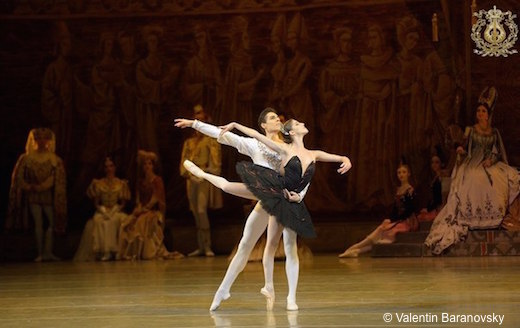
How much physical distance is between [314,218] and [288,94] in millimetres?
2106

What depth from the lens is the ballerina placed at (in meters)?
6.97

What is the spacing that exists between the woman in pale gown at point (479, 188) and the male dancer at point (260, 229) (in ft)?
19.2

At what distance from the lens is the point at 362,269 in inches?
430

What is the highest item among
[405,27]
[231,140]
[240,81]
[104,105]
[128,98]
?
[405,27]

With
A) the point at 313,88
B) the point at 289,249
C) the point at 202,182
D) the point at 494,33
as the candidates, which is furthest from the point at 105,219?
the point at 289,249

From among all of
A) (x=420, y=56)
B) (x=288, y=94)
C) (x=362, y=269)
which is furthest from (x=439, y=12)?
(x=362, y=269)

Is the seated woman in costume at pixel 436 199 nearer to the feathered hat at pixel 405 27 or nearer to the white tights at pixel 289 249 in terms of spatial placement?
the feathered hat at pixel 405 27

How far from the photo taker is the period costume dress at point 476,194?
42.4 feet

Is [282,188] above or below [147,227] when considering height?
above

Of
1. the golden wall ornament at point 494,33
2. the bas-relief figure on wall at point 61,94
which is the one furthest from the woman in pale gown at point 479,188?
the bas-relief figure on wall at point 61,94

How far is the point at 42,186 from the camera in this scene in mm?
15047

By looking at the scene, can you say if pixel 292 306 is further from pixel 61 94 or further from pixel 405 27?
pixel 61 94

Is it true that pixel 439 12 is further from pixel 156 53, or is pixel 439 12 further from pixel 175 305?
pixel 175 305

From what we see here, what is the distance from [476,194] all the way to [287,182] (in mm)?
6486
